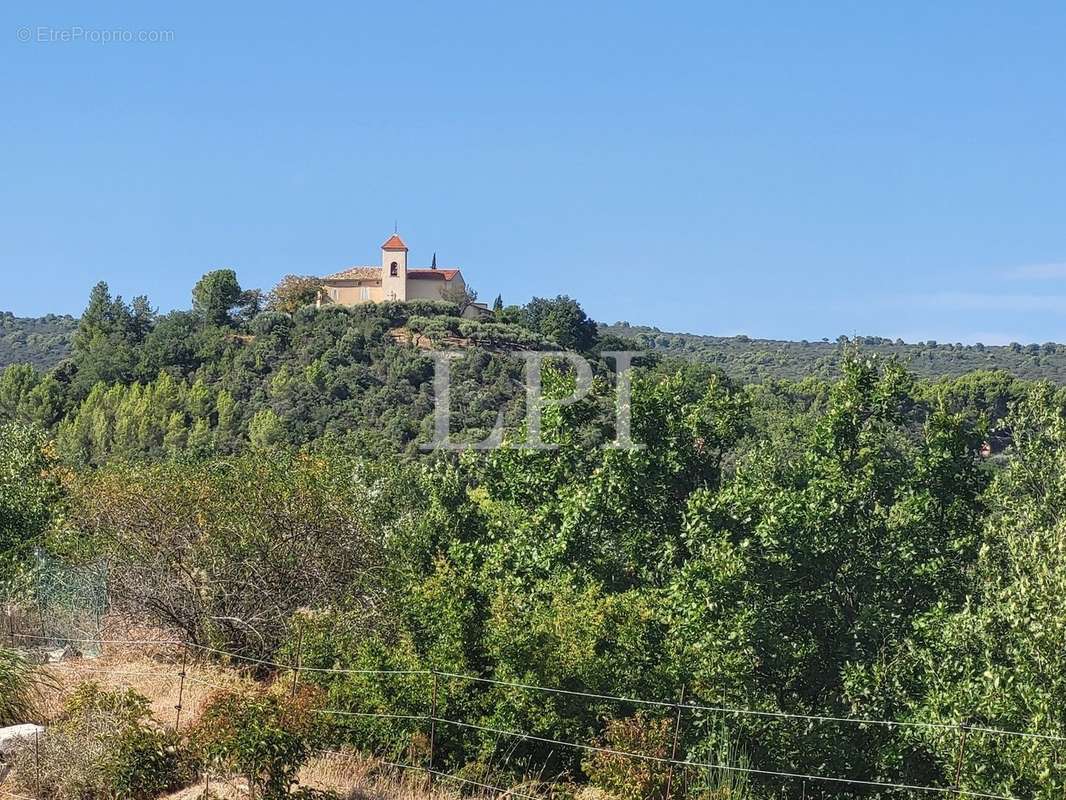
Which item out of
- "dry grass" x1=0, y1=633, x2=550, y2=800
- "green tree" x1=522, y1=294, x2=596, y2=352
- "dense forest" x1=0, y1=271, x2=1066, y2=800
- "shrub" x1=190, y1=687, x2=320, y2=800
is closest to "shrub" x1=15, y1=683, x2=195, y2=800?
"dry grass" x1=0, y1=633, x2=550, y2=800

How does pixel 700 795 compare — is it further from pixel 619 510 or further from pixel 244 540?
pixel 244 540

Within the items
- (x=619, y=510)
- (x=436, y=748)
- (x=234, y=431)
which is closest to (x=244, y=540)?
(x=619, y=510)

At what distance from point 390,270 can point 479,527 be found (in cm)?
7652

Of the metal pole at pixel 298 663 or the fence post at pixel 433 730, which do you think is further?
the metal pole at pixel 298 663

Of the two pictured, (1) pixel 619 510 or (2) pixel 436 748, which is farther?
(1) pixel 619 510

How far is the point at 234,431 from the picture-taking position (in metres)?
60.6

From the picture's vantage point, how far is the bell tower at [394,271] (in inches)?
3625

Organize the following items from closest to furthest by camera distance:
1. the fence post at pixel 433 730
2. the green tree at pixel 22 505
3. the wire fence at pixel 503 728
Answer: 1. the wire fence at pixel 503 728
2. the fence post at pixel 433 730
3. the green tree at pixel 22 505

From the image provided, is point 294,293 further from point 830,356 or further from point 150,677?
point 150,677

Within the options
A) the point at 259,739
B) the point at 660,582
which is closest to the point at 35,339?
the point at 660,582

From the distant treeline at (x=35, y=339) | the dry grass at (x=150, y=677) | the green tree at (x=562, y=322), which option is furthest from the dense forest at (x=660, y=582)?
the distant treeline at (x=35, y=339)

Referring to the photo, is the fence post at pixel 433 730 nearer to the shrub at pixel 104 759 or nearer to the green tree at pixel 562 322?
the shrub at pixel 104 759

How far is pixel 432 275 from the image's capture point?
306ft

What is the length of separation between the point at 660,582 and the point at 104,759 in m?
8.57
